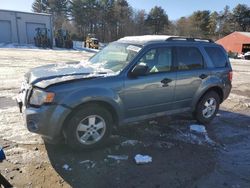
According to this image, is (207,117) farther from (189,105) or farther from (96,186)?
(96,186)

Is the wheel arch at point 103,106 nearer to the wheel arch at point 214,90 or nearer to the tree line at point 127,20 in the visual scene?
the wheel arch at point 214,90

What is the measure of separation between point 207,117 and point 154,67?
206cm

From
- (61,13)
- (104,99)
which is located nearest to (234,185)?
(104,99)

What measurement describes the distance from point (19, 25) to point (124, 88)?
129 feet

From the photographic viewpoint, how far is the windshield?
17.3 feet

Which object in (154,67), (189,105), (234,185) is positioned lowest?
(234,185)

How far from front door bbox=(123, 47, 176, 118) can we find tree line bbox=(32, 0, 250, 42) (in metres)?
62.9

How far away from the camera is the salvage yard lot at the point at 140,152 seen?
4031mm

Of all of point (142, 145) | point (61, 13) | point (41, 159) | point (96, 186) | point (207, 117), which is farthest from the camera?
point (61, 13)

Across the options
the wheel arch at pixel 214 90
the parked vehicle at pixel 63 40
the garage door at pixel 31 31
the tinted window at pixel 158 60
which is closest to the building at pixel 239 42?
the parked vehicle at pixel 63 40

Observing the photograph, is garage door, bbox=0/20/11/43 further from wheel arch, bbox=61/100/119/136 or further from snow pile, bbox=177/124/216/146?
wheel arch, bbox=61/100/119/136

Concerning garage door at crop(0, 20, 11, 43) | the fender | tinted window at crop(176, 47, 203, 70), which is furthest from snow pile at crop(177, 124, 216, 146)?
garage door at crop(0, 20, 11, 43)

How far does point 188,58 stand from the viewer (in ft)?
19.9

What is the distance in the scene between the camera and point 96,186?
3840 millimetres
